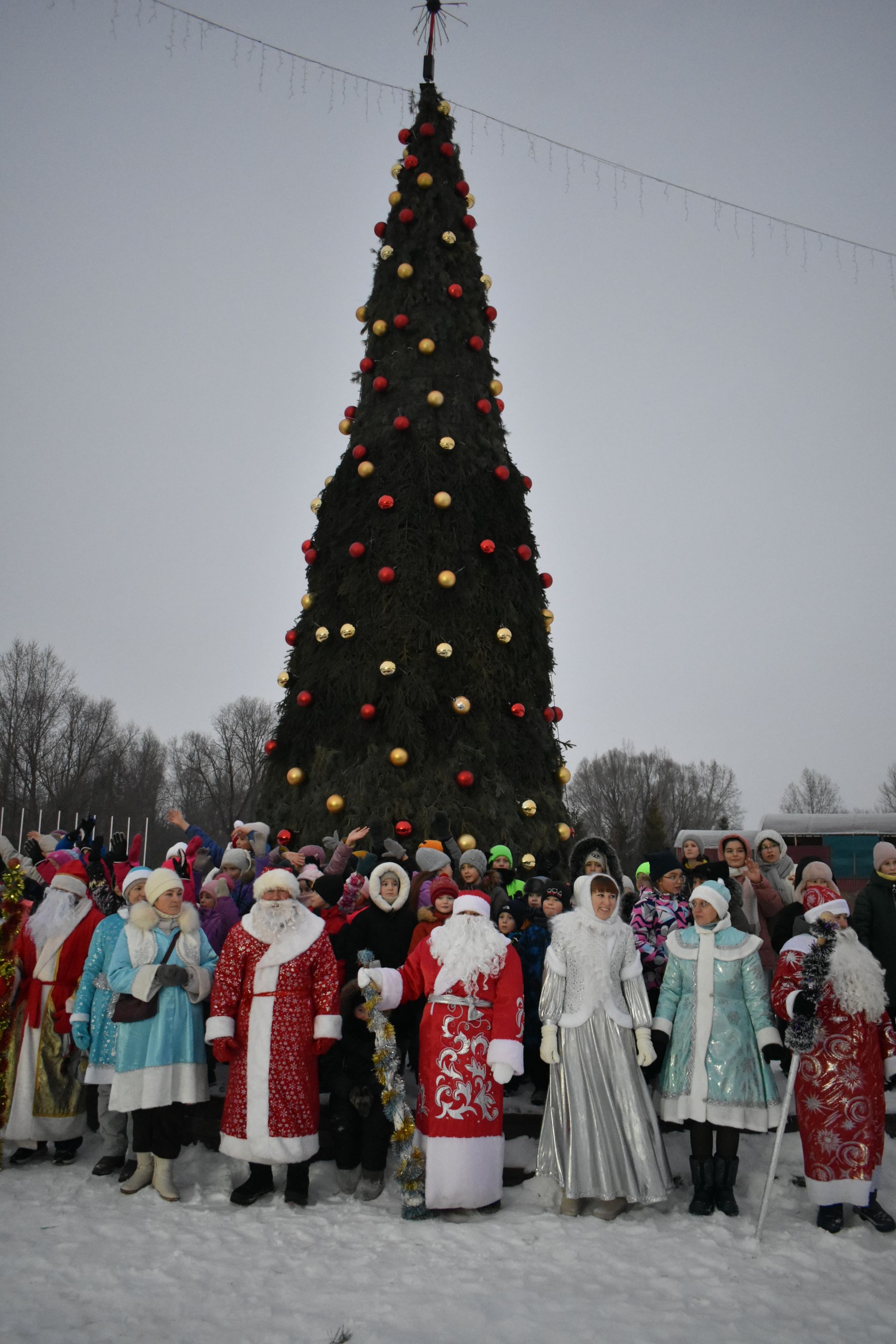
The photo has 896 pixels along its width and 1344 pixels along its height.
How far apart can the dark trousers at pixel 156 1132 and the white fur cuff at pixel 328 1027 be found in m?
0.98

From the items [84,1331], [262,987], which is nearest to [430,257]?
[262,987]

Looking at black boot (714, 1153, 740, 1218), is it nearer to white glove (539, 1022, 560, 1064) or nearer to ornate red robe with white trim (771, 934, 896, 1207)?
ornate red robe with white trim (771, 934, 896, 1207)

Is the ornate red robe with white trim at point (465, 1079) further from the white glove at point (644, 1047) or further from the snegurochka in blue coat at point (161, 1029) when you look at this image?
the snegurochka in blue coat at point (161, 1029)

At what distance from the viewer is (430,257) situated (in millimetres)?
10922

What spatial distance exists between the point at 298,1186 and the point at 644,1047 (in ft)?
6.91

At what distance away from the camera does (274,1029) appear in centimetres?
517

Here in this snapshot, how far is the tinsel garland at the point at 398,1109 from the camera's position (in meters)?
5.00

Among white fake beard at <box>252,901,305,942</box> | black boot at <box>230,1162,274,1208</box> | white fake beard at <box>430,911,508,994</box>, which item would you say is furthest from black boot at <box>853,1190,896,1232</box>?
white fake beard at <box>252,901,305,942</box>

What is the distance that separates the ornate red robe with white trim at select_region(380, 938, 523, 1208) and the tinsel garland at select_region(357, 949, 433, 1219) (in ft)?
0.25

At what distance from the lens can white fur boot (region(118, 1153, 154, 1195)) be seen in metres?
5.21

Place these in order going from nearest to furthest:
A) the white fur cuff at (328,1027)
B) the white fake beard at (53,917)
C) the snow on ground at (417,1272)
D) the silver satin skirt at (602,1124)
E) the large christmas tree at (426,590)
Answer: the snow on ground at (417,1272), the silver satin skirt at (602,1124), the white fur cuff at (328,1027), the white fake beard at (53,917), the large christmas tree at (426,590)

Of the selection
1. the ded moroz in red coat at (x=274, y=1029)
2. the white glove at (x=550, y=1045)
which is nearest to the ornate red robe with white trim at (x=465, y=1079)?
the white glove at (x=550, y=1045)

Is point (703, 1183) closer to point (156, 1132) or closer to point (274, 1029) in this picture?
point (274, 1029)

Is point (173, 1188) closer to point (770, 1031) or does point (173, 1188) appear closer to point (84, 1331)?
point (84, 1331)
